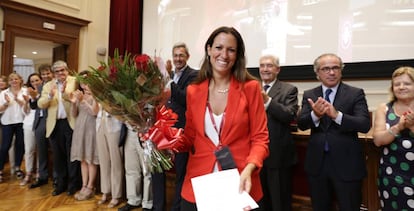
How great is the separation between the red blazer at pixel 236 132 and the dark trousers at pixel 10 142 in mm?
3679

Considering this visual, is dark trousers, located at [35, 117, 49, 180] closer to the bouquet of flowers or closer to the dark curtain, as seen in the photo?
the dark curtain

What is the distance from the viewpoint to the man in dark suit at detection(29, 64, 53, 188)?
3457 mm

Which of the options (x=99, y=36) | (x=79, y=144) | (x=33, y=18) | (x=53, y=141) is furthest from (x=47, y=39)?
(x=79, y=144)

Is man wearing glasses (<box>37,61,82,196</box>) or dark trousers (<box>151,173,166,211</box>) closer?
dark trousers (<box>151,173,166,211</box>)

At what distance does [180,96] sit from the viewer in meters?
2.10

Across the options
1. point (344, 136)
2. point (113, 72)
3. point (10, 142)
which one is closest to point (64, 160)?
point (10, 142)

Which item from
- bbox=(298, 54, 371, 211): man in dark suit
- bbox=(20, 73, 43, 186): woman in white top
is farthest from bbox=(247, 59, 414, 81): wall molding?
bbox=(20, 73, 43, 186): woman in white top

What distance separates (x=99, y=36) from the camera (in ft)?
19.2

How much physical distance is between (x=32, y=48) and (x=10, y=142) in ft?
6.87

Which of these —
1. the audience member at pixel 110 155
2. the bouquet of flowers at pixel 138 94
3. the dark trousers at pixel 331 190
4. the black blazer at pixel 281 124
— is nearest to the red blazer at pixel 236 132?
the bouquet of flowers at pixel 138 94

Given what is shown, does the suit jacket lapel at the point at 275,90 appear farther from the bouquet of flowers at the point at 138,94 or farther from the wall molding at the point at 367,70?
the wall molding at the point at 367,70

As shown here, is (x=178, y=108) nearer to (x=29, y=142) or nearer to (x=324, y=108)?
(x=324, y=108)

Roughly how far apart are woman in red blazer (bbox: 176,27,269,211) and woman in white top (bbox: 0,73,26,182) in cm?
358

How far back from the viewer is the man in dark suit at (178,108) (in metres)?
2.25
